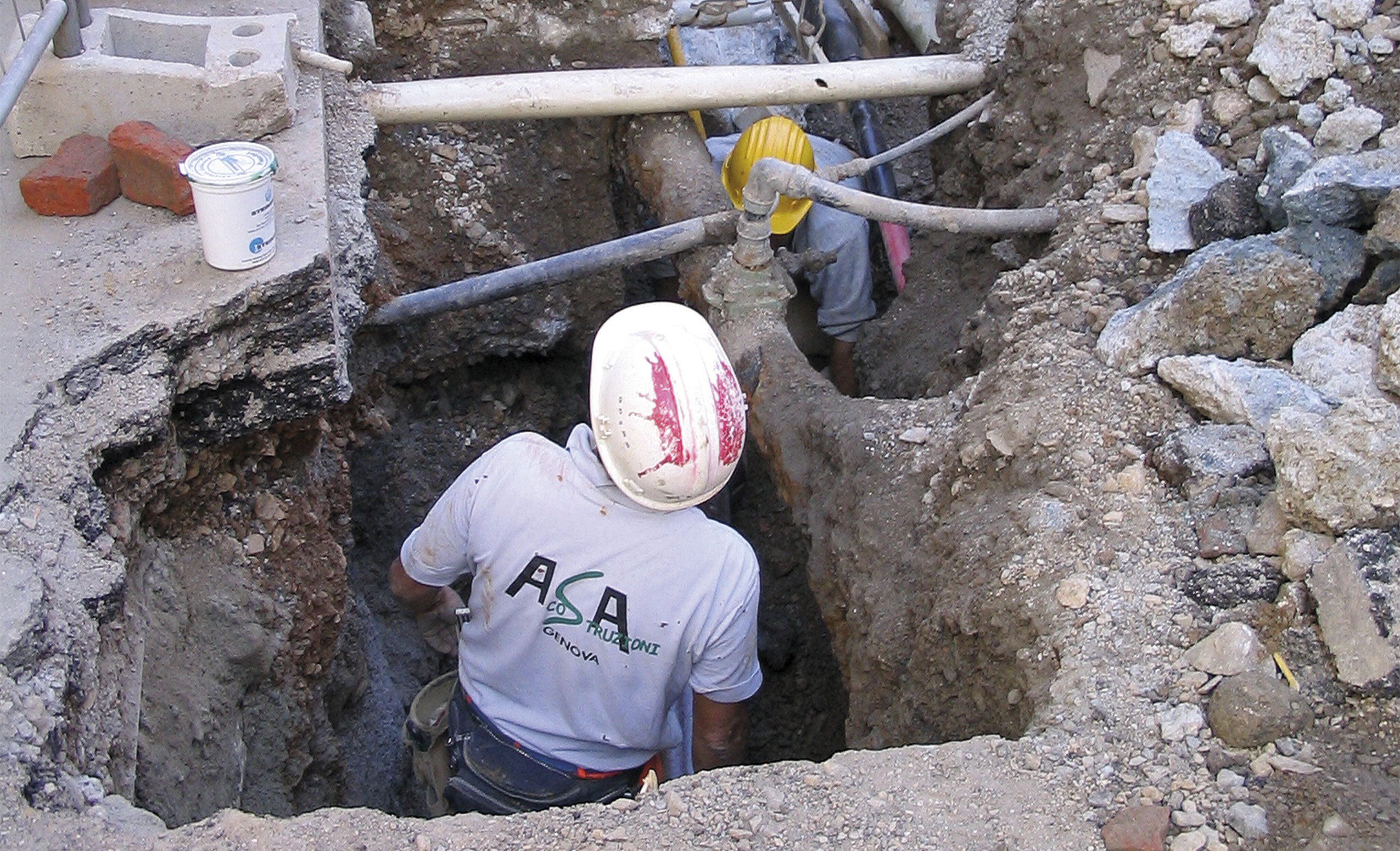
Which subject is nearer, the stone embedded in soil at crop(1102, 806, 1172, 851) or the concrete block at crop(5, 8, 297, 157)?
the stone embedded in soil at crop(1102, 806, 1172, 851)

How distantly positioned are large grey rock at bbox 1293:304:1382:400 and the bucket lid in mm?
2002

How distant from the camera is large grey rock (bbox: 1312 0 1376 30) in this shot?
9.12ft

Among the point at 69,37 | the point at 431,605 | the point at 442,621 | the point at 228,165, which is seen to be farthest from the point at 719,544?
the point at 69,37

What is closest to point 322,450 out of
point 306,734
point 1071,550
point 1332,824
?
point 306,734

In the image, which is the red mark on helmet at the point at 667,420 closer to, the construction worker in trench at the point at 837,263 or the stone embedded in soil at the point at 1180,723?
the stone embedded in soil at the point at 1180,723

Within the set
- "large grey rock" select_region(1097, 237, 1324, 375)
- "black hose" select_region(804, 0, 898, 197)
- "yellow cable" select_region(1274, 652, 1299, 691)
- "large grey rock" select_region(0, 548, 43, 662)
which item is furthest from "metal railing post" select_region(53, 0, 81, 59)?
"black hose" select_region(804, 0, 898, 197)

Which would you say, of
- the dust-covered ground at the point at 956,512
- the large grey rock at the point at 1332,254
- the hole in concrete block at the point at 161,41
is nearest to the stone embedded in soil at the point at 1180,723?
the dust-covered ground at the point at 956,512

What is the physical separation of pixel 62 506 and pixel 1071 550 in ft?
5.65

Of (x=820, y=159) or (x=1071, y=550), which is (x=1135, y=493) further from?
(x=820, y=159)

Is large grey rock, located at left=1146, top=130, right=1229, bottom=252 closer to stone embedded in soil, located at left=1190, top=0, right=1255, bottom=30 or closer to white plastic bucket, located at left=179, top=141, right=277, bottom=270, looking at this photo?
stone embedded in soil, located at left=1190, top=0, right=1255, bottom=30

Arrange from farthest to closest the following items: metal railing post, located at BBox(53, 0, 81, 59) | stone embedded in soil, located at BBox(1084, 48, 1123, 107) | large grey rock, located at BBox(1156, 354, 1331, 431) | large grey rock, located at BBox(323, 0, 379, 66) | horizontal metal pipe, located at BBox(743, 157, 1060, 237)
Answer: large grey rock, located at BBox(323, 0, 379, 66), stone embedded in soil, located at BBox(1084, 48, 1123, 107), horizontal metal pipe, located at BBox(743, 157, 1060, 237), metal railing post, located at BBox(53, 0, 81, 59), large grey rock, located at BBox(1156, 354, 1331, 431)

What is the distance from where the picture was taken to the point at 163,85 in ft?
8.47

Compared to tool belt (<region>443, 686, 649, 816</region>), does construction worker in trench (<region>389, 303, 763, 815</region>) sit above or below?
above

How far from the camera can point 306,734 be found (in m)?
2.85
